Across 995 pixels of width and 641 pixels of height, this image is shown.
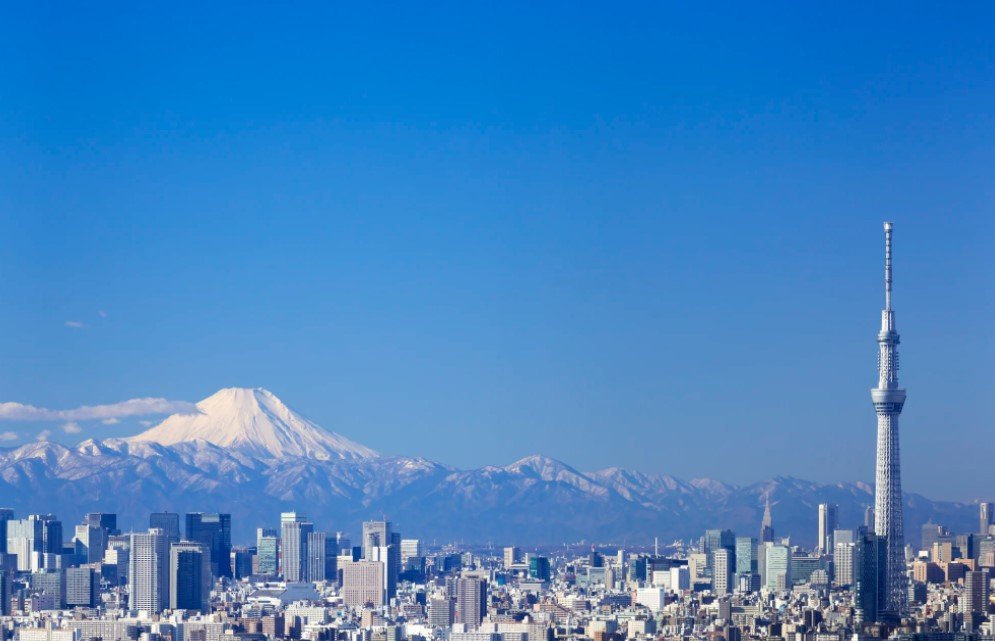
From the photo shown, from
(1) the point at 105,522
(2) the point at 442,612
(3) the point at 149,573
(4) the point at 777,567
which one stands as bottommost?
(2) the point at 442,612

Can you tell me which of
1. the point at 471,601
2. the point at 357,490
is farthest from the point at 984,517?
the point at 357,490

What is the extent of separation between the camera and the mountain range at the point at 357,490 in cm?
4775

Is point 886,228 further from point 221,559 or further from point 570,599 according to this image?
point 221,559

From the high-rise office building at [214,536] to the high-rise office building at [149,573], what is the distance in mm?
3181

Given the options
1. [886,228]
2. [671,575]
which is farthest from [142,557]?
[886,228]

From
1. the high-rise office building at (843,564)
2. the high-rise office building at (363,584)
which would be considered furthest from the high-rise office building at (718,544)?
the high-rise office building at (363,584)

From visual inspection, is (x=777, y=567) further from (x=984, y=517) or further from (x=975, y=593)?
(x=975, y=593)

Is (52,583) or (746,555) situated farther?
(746,555)

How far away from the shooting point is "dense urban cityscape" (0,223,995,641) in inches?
1257

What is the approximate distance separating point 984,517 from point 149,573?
15827 mm

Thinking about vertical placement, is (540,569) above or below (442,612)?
above

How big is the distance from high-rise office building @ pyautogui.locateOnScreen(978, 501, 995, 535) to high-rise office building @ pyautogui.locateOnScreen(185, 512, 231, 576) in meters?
17.3

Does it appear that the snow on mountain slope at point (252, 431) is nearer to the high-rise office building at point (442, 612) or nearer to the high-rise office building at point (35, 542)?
the high-rise office building at point (35, 542)

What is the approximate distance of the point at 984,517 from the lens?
3819 centimetres
